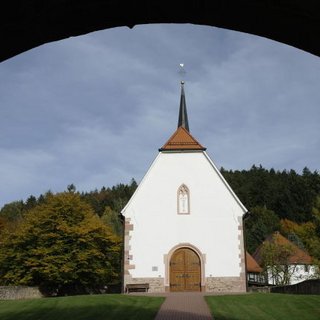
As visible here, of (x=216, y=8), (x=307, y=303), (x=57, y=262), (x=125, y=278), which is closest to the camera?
(x=216, y=8)

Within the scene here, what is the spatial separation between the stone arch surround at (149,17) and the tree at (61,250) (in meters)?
28.8

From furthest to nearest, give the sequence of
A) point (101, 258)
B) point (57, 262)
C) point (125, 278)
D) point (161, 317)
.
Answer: point (101, 258), point (57, 262), point (125, 278), point (161, 317)

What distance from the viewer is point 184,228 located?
2508 cm

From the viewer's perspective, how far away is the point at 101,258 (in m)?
32.9

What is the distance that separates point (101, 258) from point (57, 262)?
3.40 m

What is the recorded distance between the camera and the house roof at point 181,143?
1050 inches

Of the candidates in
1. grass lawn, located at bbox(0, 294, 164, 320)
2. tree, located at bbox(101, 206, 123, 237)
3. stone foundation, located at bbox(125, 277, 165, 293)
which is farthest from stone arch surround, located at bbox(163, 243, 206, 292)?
tree, located at bbox(101, 206, 123, 237)

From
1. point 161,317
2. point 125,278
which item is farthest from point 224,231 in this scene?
point 161,317

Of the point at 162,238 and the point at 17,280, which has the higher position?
the point at 162,238

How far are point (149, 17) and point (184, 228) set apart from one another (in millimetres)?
22600

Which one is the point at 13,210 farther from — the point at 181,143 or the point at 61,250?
the point at 181,143

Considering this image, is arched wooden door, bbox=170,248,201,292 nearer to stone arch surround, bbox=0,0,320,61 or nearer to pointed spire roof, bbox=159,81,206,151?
pointed spire roof, bbox=159,81,206,151

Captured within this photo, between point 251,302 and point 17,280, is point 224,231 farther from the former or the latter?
point 17,280

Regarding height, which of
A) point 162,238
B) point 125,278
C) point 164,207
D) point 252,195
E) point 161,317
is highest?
point 252,195
